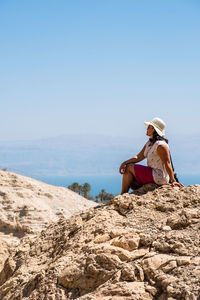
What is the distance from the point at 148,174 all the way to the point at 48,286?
2.08 m

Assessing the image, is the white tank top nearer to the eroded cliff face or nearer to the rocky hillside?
the eroded cliff face

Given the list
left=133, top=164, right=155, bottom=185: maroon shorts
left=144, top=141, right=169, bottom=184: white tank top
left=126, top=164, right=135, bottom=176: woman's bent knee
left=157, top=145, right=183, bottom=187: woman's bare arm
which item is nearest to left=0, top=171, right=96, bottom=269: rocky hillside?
left=126, top=164, right=135, bottom=176: woman's bent knee

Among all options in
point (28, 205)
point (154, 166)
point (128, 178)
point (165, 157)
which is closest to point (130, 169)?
point (128, 178)

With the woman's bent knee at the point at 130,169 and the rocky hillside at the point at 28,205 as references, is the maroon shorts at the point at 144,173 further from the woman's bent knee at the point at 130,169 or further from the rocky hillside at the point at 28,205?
the rocky hillside at the point at 28,205

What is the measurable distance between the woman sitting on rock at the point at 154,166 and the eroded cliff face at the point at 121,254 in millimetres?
142

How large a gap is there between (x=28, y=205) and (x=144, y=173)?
346 inches

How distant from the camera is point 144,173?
6285 mm

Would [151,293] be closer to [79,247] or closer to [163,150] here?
[79,247]

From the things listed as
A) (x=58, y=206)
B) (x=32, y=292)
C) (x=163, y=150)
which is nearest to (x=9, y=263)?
(x=32, y=292)

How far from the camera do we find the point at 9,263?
20.7ft

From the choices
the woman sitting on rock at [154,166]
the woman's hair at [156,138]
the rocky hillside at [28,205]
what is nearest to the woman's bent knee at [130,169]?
the woman sitting on rock at [154,166]

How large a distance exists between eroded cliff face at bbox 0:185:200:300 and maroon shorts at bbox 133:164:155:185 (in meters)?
0.09

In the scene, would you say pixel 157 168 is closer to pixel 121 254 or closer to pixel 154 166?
pixel 154 166

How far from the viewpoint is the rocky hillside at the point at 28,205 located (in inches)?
511
